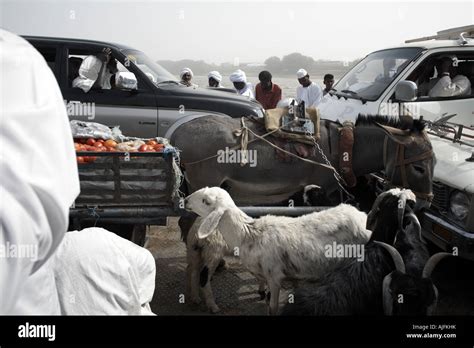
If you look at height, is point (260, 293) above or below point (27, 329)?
below

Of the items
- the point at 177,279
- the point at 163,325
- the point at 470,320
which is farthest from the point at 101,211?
the point at 470,320

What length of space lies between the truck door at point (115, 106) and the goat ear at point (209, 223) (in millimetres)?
3114

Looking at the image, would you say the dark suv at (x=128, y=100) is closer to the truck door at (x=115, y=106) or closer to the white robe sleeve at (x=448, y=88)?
the truck door at (x=115, y=106)

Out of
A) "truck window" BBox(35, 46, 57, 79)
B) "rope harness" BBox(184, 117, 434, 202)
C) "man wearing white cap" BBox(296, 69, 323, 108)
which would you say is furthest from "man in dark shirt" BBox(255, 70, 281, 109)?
"rope harness" BBox(184, 117, 434, 202)

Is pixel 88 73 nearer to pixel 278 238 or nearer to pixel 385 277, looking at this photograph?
pixel 278 238

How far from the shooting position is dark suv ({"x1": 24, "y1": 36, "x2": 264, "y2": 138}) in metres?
6.30

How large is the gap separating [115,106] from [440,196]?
14.6 ft

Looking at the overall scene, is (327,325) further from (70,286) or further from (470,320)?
(70,286)

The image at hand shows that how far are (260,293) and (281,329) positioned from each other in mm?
2884

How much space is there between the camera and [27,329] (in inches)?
46.1

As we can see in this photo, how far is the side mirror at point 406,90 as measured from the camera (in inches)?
208

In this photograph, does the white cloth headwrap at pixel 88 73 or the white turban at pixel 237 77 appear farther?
the white turban at pixel 237 77

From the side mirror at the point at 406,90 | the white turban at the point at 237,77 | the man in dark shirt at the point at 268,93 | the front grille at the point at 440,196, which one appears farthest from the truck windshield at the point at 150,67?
the front grille at the point at 440,196

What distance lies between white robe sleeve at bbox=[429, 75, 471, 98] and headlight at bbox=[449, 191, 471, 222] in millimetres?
2330
